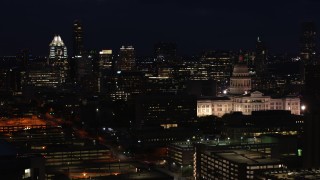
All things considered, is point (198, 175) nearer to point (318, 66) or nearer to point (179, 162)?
point (179, 162)

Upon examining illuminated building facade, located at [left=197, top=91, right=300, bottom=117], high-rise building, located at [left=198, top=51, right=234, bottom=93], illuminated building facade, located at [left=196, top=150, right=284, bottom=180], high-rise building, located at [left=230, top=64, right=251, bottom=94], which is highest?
high-rise building, located at [left=198, top=51, right=234, bottom=93]

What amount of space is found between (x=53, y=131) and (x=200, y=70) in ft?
172

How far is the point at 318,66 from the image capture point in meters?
85.6

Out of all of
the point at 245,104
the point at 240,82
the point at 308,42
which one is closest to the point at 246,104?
the point at 245,104

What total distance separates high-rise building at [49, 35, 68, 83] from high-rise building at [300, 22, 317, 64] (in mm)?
36141

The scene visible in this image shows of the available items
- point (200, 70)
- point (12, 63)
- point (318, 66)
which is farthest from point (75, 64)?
point (318, 66)

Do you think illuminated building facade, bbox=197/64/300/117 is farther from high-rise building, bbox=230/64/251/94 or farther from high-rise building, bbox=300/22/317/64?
high-rise building, bbox=300/22/317/64

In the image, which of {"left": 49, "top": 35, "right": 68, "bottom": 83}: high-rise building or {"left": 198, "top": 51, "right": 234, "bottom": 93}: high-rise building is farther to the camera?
{"left": 49, "top": 35, "right": 68, "bottom": 83}: high-rise building

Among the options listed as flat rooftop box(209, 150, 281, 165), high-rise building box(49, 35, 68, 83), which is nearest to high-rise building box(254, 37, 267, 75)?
high-rise building box(49, 35, 68, 83)

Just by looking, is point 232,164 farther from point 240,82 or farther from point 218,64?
point 218,64

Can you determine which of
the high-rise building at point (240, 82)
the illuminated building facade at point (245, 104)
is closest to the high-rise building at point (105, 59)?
the high-rise building at point (240, 82)

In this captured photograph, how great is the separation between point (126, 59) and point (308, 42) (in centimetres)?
2763

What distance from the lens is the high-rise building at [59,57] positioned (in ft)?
359

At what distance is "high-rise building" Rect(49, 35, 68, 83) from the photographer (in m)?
110
